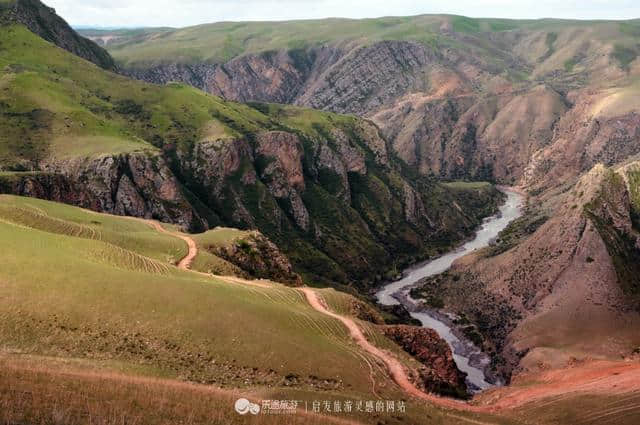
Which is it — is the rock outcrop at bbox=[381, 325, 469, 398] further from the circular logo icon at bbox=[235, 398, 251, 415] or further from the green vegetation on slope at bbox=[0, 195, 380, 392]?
the circular logo icon at bbox=[235, 398, 251, 415]

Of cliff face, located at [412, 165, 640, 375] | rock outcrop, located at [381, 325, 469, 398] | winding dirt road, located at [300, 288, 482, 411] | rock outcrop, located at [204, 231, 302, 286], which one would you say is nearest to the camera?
winding dirt road, located at [300, 288, 482, 411]

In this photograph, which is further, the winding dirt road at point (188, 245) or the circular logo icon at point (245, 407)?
the winding dirt road at point (188, 245)

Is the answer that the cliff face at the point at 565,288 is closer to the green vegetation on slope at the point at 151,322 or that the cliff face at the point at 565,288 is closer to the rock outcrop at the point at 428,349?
the rock outcrop at the point at 428,349

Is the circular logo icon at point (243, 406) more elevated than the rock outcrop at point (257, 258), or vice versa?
the circular logo icon at point (243, 406)

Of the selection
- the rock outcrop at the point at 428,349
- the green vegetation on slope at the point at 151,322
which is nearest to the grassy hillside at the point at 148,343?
the green vegetation on slope at the point at 151,322

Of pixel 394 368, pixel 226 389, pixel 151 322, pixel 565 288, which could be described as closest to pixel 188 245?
pixel 151 322

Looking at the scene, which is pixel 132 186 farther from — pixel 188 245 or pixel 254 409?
pixel 254 409

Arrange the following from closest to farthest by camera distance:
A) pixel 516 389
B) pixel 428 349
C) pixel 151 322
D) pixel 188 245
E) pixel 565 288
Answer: pixel 151 322
pixel 516 389
pixel 428 349
pixel 188 245
pixel 565 288

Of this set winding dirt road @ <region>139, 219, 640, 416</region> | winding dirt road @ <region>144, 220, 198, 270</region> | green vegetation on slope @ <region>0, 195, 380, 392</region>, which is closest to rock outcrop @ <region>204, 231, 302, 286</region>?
winding dirt road @ <region>144, 220, 198, 270</region>

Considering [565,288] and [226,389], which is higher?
[226,389]

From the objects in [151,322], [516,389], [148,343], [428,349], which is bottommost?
[516,389]

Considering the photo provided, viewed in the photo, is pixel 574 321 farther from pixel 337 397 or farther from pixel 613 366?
pixel 337 397
